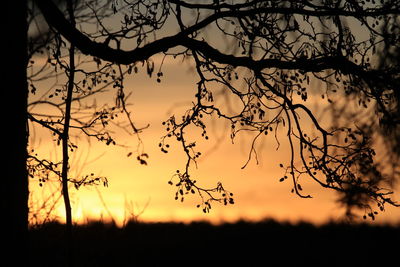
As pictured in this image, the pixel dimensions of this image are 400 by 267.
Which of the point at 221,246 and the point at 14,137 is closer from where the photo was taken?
the point at 14,137

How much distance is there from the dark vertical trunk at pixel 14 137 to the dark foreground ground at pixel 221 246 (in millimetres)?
3526

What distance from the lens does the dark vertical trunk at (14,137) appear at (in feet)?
24.6

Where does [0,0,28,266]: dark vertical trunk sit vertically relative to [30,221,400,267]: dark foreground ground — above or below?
above

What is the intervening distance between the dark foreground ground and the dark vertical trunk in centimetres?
353

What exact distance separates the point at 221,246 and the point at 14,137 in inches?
228

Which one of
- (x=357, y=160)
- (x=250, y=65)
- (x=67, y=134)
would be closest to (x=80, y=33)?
(x=67, y=134)

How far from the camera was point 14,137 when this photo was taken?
7629mm

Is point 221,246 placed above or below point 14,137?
below

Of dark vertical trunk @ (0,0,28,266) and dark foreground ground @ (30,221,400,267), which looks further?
dark foreground ground @ (30,221,400,267)

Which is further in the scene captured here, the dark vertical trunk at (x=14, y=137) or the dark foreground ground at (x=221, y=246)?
the dark foreground ground at (x=221, y=246)

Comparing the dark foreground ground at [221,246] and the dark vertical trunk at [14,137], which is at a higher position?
the dark vertical trunk at [14,137]

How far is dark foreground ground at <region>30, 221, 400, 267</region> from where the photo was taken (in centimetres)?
1123

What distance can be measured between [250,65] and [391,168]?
15.0 ft

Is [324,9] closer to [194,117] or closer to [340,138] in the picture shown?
[340,138]
